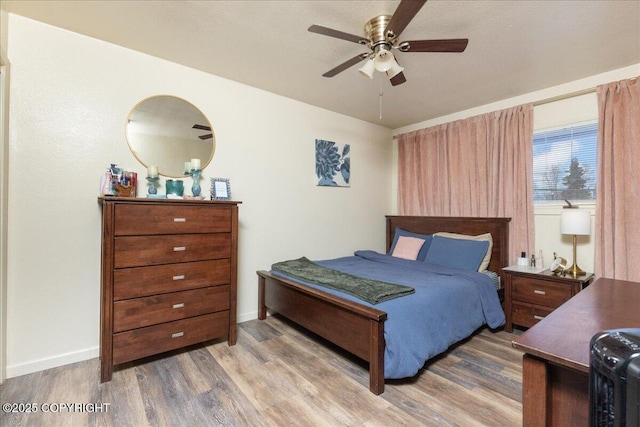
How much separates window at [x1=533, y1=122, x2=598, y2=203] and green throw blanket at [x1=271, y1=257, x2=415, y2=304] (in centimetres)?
207

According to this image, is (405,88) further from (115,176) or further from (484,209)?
(115,176)

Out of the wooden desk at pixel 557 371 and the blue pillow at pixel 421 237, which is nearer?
the wooden desk at pixel 557 371

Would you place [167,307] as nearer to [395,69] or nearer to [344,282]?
[344,282]

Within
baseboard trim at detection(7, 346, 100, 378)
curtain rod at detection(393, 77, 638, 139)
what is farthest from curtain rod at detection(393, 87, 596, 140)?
baseboard trim at detection(7, 346, 100, 378)

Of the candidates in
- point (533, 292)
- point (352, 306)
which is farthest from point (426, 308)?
point (533, 292)

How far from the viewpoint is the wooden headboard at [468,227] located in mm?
3174

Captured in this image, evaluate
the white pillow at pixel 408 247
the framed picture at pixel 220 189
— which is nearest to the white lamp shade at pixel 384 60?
the framed picture at pixel 220 189

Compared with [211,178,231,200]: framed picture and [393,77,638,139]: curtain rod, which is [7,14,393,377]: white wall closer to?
[211,178,231,200]: framed picture

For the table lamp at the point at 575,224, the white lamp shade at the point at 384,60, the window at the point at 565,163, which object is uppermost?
the white lamp shade at the point at 384,60

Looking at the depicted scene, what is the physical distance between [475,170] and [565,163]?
2.69 feet

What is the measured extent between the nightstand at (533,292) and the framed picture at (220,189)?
2.79 meters

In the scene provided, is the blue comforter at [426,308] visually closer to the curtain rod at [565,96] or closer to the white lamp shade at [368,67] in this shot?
the white lamp shade at [368,67]

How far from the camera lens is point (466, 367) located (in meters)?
2.16

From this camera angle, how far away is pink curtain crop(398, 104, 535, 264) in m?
3.09
